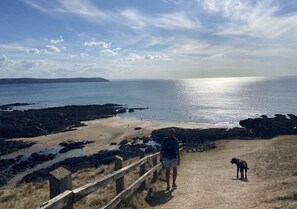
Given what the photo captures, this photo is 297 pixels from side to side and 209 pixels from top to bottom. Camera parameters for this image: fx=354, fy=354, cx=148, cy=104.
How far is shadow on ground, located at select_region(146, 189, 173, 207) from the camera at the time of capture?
10.1m

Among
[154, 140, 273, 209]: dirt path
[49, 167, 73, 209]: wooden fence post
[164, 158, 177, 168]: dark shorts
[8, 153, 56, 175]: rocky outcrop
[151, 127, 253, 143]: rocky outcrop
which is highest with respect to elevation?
[49, 167, 73, 209]: wooden fence post

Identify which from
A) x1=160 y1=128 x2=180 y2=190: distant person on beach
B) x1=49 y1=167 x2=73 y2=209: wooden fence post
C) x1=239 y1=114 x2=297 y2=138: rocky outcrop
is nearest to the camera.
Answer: x1=49 y1=167 x2=73 y2=209: wooden fence post

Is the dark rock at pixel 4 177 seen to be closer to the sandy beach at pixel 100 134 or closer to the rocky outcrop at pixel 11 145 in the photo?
the rocky outcrop at pixel 11 145

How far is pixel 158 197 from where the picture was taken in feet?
35.2

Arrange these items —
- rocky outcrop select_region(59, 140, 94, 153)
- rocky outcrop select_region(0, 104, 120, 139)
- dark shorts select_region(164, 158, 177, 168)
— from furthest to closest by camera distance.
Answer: rocky outcrop select_region(0, 104, 120, 139)
rocky outcrop select_region(59, 140, 94, 153)
dark shorts select_region(164, 158, 177, 168)

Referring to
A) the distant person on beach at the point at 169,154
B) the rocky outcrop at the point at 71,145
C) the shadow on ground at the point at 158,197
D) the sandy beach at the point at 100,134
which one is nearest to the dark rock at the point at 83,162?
the sandy beach at the point at 100,134

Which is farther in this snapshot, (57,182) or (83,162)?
(83,162)

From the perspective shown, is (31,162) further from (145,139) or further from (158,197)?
(158,197)

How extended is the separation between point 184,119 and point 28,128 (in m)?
31.3

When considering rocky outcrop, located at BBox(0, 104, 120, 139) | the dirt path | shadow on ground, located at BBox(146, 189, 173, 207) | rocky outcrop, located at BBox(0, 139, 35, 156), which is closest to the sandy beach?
rocky outcrop, located at BBox(0, 139, 35, 156)

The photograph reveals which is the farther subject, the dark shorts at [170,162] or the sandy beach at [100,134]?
the sandy beach at [100,134]

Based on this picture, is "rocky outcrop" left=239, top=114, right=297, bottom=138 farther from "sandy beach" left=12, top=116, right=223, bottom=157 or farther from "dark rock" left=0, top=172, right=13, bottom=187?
"dark rock" left=0, top=172, right=13, bottom=187

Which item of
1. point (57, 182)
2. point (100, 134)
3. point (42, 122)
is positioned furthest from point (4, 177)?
point (42, 122)

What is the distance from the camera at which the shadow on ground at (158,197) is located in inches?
396
